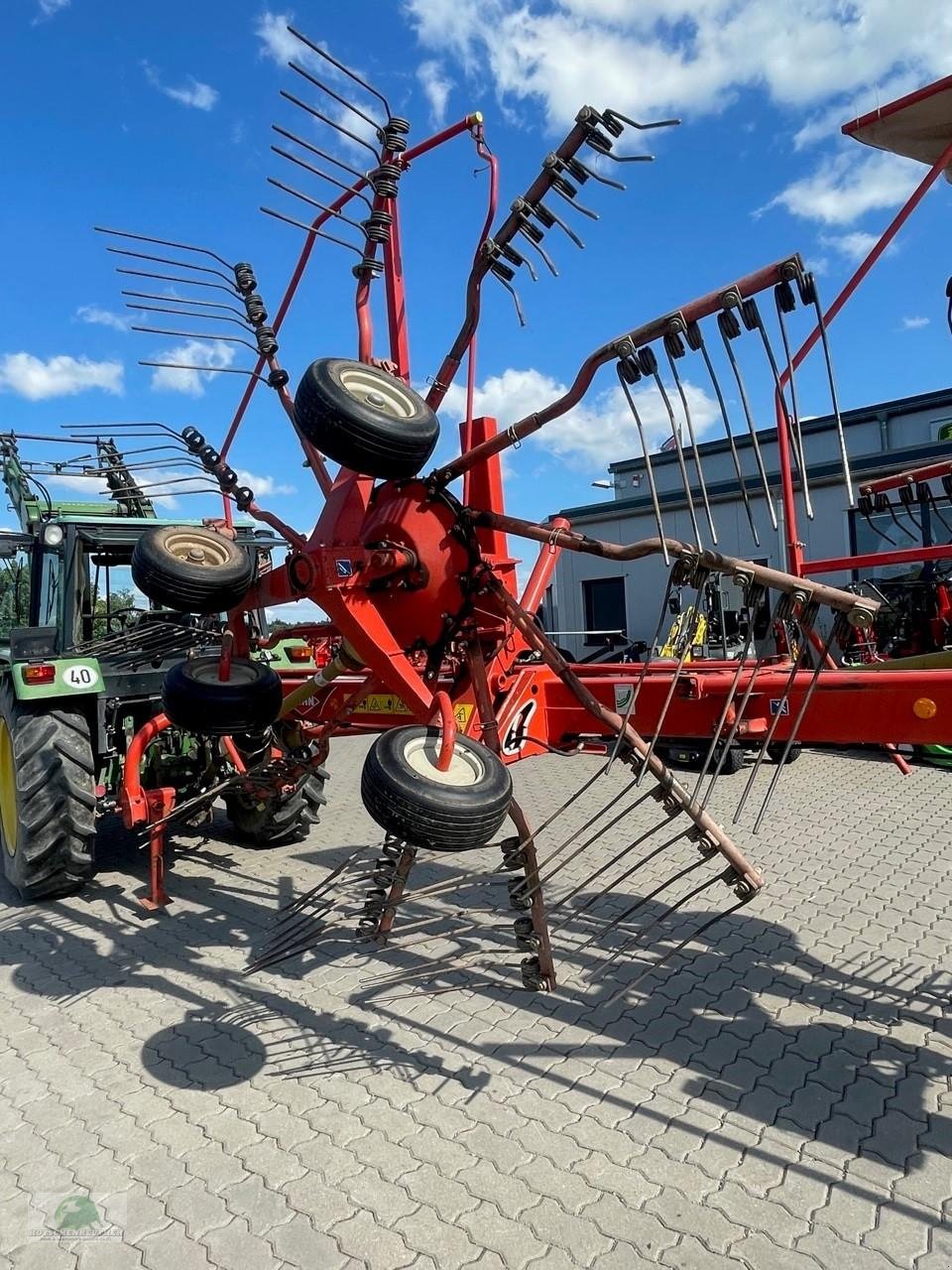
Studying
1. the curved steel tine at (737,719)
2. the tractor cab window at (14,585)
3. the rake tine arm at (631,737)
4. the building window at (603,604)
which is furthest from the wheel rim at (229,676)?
the building window at (603,604)

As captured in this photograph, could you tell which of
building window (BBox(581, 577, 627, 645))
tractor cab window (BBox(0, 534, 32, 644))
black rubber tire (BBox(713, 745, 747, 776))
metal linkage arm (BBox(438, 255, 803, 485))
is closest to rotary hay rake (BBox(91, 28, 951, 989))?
metal linkage arm (BBox(438, 255, 803, 485))

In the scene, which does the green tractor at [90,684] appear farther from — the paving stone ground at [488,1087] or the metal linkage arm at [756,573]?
the metal linkage arm at [756,573]

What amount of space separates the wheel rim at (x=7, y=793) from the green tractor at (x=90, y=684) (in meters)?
0.01

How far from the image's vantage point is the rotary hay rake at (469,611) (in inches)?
96.3

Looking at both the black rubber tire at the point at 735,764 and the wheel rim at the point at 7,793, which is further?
the black rubber tire at the point at 735,764

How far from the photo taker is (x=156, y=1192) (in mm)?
2369

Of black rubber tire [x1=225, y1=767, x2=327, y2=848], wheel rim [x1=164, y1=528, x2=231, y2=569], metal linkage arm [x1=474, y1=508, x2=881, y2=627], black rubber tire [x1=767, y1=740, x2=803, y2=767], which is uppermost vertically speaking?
wheel rim [x1=164, y1=528, x2=231, y2=569]

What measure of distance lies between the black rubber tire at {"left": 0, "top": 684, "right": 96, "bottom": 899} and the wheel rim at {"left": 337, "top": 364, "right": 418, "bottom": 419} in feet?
10.1

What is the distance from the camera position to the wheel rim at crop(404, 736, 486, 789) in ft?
8.02

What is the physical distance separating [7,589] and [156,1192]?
5.77m

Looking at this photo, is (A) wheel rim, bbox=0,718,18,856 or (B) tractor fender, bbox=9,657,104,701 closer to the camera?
(B) tractor fender, bbox=9,657,104,701

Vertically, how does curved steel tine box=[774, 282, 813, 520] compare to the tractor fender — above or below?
above

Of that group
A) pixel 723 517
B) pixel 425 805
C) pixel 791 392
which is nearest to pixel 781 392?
pixel 791 392

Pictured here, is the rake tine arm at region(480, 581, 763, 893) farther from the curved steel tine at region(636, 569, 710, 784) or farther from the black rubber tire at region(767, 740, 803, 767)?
the black rubber tire at region(767, 740, 803, 767)
